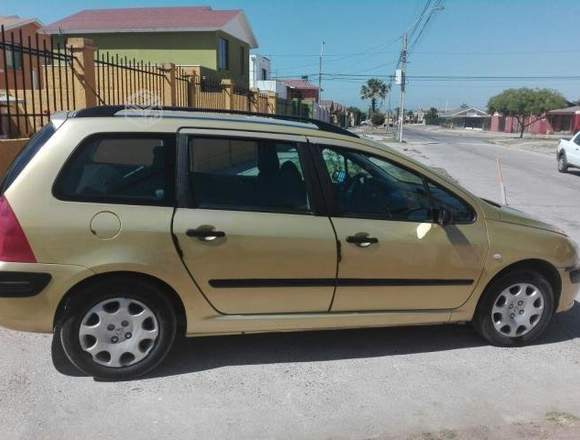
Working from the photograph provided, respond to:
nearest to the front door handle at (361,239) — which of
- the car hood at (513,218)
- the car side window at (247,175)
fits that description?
the car side window at (247,175)

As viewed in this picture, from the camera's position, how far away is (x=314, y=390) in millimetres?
3592

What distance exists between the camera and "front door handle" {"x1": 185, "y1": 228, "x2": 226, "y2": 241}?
3469 mm

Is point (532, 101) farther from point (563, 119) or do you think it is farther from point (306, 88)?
point (306, 88)

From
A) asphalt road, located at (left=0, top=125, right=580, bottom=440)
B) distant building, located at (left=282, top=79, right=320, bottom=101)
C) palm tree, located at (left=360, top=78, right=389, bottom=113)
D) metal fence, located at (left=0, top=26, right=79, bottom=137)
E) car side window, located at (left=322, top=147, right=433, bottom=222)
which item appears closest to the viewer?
asphalt road, located at (left=0, top=125, right=580, bottom=440)

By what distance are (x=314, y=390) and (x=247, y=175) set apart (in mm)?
1445

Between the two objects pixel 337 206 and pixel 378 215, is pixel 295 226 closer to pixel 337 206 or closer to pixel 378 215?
pixel 337 206

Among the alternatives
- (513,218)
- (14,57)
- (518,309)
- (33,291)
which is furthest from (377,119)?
(33,291)

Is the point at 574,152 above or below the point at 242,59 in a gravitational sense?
below

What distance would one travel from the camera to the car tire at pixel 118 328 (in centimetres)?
345

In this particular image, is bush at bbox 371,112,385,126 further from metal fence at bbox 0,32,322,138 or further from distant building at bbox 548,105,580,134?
metal fence at bbox 0,32,322,138

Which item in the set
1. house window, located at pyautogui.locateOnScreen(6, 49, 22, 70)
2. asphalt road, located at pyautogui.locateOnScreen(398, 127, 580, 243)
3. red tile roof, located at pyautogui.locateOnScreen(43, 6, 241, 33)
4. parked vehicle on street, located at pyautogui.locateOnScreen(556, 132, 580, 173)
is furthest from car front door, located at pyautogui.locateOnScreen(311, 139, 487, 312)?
red tile roof, located at pyautogui.locateOnScreen(43, 6, 241, 33)

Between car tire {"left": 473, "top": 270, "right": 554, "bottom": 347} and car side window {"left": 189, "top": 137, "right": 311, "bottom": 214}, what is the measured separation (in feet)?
5.15

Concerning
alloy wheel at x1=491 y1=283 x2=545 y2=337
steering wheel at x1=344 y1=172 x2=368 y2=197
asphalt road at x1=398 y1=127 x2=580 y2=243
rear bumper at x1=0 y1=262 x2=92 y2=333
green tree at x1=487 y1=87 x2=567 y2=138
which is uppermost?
green tree at x1=487 y1=87 x2=567 y2=138

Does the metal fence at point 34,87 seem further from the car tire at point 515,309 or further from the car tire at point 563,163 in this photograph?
the car tire at point 563,163
